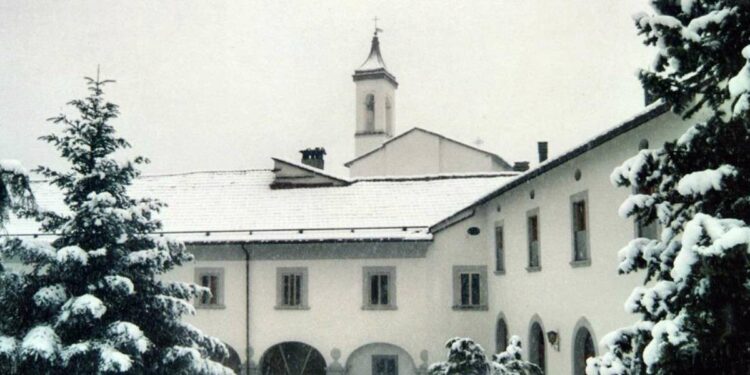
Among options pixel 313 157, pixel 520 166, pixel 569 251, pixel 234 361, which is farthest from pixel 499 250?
pixel 313 157

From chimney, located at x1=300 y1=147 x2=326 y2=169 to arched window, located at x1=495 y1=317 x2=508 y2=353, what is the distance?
13.6 meters

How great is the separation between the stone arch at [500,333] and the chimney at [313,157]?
1352 centimetres

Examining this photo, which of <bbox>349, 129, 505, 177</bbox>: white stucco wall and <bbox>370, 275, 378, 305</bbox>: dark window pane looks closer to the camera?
<bbox>370, 275, 378, 305</bbox>: dark window pane

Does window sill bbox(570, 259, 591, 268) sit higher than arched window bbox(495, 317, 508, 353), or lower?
higher

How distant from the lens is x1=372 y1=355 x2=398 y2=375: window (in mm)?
26203

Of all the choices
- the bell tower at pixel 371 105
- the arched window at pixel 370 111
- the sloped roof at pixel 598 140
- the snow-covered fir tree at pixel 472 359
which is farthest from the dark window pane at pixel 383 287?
the arched window at pixel 370 111

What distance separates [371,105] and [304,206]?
30.1 m

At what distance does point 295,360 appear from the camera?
1083 inches

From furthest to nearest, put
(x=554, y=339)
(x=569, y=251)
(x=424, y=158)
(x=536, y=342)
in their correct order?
1. (x=424, y=158)
2. (x=536, y=342)
3. (x=554, y=339)
4. (x=569, y=251)

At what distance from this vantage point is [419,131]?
42281mm

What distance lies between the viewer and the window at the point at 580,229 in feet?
54.7

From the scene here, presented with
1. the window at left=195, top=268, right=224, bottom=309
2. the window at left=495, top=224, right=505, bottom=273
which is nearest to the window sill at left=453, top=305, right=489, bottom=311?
the window at left=495, top=224, right=505, bottom=273

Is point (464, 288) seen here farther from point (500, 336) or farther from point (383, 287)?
point (383, 287)

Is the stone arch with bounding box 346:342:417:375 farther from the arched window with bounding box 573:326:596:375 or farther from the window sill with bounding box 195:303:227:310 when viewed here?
the arched window with bounding box 573:326:596:375
